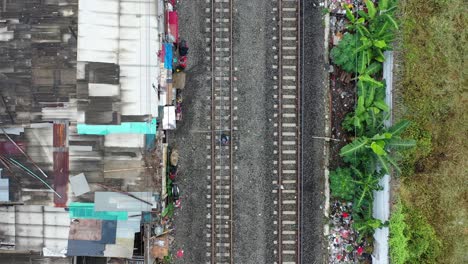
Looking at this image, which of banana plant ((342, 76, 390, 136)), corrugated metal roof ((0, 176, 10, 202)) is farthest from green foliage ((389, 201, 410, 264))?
corrugated metal roof ((0, 176, 10, 202))

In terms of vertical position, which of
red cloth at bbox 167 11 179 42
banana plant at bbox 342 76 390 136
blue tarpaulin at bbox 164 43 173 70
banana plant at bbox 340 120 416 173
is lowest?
banana plant at bbox 340 120 416 173

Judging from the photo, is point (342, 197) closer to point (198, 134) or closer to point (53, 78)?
point (198, 134)

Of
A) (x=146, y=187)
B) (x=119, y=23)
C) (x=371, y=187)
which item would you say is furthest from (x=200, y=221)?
(x=119, y=23)

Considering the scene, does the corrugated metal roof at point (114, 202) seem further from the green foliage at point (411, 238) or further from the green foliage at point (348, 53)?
the green foliage at point (411, 238)

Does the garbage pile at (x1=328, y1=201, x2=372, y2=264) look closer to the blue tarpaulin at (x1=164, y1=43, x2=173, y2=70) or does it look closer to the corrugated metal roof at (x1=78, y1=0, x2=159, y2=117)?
the corrugated metal roof at (x1=78, y1=0, x2=159, y2=117)

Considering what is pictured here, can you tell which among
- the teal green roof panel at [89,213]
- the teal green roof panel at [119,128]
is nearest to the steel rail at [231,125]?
the teal green roof panel at [119,128]

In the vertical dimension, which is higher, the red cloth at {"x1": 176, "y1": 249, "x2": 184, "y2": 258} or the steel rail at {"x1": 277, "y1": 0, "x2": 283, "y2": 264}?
the steel rail at {"x1": 277, "y1": 0, "x2": 283, "y2": 264}

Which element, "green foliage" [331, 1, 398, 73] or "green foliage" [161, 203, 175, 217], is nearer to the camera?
"green foliage" [331, 1, 398, 73]
